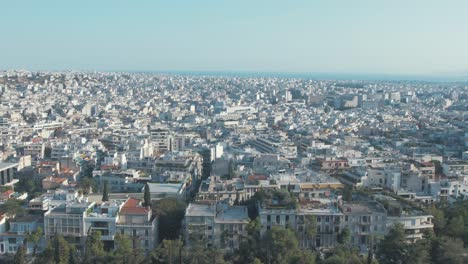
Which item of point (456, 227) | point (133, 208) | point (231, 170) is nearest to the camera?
point (456, 227)

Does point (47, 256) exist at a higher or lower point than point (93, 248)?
lower

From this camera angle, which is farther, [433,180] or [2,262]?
[433,180]

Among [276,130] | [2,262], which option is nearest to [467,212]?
[2,262]

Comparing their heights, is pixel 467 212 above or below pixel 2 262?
above

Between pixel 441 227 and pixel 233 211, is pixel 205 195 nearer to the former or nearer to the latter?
pixel 233 211

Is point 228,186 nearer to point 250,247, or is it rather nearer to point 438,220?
point 250,247

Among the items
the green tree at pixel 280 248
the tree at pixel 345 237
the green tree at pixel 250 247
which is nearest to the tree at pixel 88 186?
the green tree at pixel 250 247

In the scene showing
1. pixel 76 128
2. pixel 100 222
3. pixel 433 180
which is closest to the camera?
pixel 100 222

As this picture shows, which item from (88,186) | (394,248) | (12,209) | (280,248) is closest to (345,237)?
(394,248)
